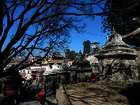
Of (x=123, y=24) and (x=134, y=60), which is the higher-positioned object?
(x=123, y=24)

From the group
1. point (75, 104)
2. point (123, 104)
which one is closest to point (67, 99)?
point (75, 104)

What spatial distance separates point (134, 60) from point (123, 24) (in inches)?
95.7

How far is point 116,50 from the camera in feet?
53.4

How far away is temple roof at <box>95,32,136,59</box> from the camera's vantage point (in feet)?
52.7

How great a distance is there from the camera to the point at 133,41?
10109 mm

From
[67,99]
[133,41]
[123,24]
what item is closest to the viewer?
[133,41]

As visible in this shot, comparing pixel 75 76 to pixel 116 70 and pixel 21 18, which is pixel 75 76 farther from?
pixel 21 18

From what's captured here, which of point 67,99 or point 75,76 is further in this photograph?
point 75,76

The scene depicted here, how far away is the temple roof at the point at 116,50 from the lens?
632 inches

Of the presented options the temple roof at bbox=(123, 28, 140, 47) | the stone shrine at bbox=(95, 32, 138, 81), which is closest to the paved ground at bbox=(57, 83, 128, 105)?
the temple roof at bbox=(123, 28, 140, 47)

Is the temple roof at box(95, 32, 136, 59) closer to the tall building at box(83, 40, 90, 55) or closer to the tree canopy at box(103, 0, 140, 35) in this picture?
the tree canopy at box(103, 0, 140, 35)

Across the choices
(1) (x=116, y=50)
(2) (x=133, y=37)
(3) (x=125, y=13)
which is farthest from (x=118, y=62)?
(2) (x=133, y=37)

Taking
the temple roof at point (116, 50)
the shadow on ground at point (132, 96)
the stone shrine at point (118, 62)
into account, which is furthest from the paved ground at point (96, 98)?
the temple roof at point (116, 50)

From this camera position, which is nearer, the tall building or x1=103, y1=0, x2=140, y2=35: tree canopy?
x1=103, y1=0, x2=140, y2=35: tree canopy
